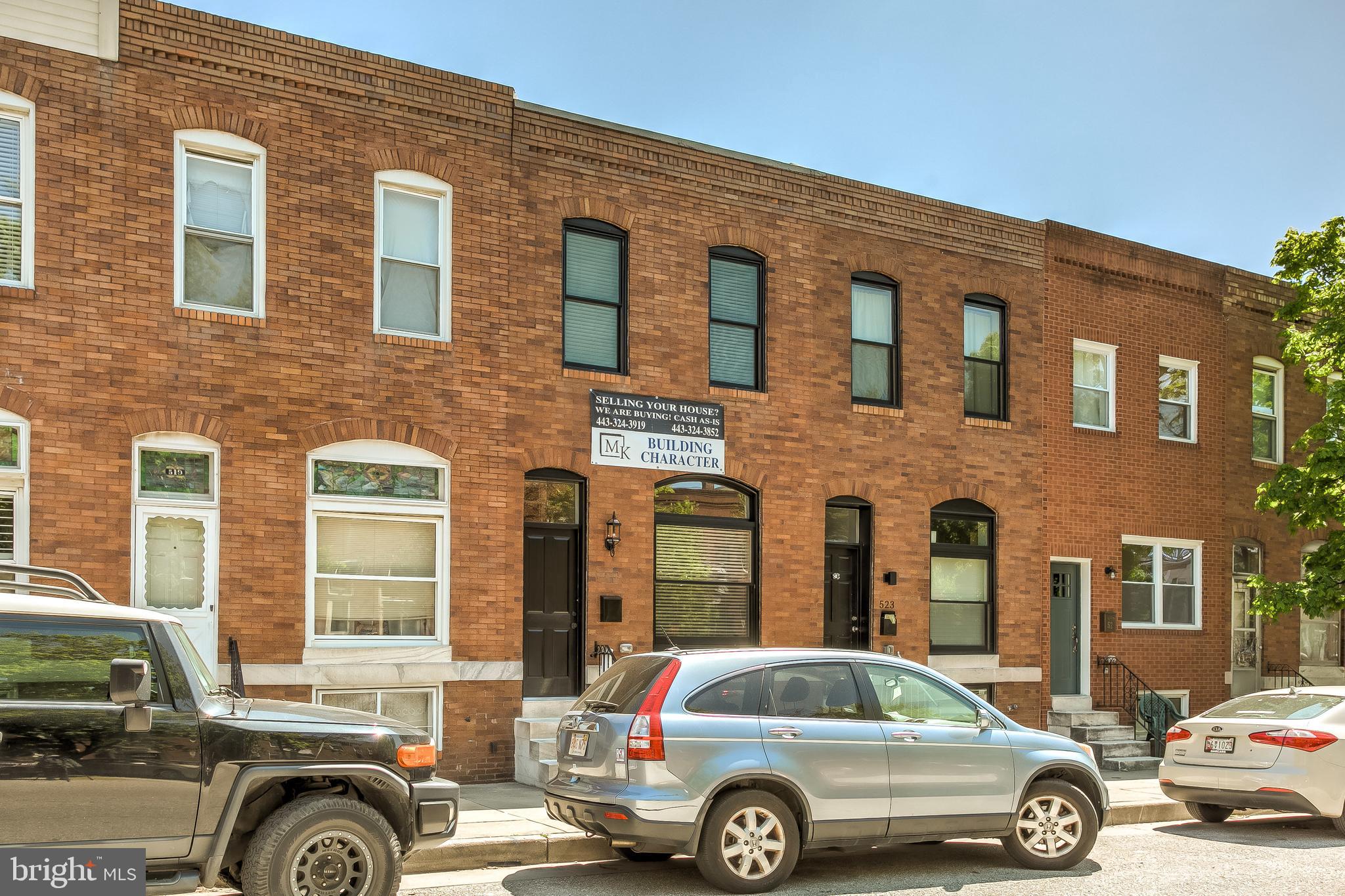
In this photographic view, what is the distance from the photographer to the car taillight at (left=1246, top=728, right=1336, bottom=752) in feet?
37.8

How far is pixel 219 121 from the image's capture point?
12672mm

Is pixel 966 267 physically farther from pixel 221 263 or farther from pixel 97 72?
pixel 97 72

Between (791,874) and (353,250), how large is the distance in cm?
761

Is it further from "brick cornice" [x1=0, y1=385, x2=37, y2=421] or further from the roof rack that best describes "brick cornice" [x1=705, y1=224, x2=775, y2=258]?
the roof rack

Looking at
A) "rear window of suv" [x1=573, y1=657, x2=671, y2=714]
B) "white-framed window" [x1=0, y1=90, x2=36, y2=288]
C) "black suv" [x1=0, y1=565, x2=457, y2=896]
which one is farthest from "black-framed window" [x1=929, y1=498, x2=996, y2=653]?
"white-framed window" [x1=0, y1=90, x2=36, y2=288]

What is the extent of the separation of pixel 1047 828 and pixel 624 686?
354 cm

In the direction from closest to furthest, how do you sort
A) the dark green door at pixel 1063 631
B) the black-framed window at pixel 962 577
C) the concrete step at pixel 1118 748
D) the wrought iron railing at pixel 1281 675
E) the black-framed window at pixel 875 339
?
the black-framed window at pixel 875 339 < the concrete step at pixel 1118 748 < the black-framed window at pixel 962 577 < the dark green door at pixel 1063 631 < the wrought iron railing at pixel 1281 675

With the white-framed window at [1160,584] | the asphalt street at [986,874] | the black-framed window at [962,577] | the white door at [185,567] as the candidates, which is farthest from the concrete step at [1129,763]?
the white door at [185,567]

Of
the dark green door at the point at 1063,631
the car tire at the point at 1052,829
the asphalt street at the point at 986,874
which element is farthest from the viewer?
the dark green door at the point at 1063,631

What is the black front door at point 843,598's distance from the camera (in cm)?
1642

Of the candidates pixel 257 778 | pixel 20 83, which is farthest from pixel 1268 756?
pixel 20 83

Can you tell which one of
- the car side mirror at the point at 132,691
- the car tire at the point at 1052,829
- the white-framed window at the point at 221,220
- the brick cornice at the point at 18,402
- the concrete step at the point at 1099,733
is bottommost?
the concrete step at the point at 1099,733

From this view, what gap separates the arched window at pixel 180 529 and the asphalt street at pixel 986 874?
4.35m

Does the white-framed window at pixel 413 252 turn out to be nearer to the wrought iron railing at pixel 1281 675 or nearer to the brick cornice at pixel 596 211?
the brick cornice at pixel 596 211
